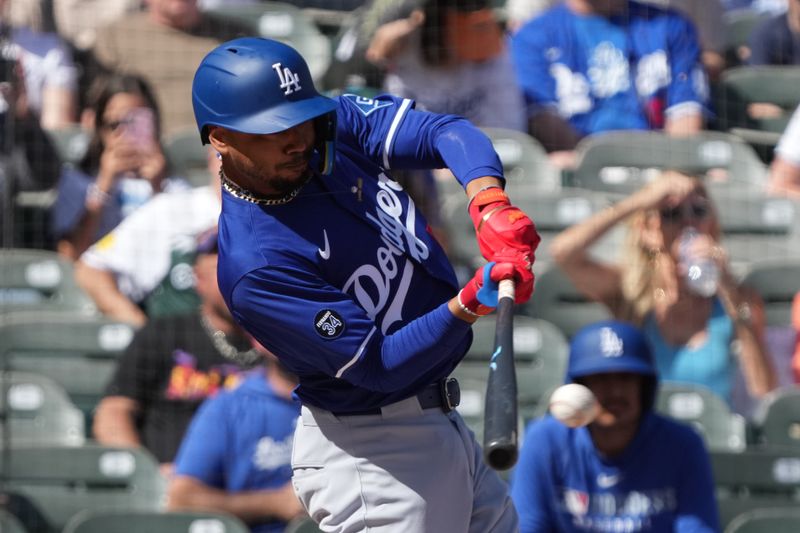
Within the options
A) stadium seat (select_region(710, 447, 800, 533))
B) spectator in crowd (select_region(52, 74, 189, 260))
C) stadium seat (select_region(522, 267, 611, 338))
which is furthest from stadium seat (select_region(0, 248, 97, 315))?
stadium seat (select_region(710, 447, 800, 533))

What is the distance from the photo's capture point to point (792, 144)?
5992 millimetres

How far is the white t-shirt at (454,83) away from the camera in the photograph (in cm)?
606

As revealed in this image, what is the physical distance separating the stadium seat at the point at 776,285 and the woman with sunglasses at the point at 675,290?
2.7 inches

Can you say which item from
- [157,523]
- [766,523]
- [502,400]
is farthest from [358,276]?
[766,523]

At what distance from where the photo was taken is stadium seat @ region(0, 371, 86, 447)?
5199 millimetres

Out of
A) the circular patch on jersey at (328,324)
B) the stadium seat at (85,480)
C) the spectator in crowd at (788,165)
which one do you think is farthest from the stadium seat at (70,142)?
the circular patch on jersey at (328,324)

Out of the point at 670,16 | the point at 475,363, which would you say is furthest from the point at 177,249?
the point at 670,16

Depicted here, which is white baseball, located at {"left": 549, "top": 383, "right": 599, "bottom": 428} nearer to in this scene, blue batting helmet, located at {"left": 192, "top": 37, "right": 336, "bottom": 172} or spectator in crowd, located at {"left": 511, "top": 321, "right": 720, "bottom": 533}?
spectator in crowd, located at {"left": 511, "top": 321, "right": 720, "bottom": 533}

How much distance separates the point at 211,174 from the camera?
20.0 ft

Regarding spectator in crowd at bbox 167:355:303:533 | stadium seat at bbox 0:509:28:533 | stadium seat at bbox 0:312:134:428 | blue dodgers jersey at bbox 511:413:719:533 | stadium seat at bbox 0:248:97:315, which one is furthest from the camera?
stadium seat at bbox 0:248:97:315

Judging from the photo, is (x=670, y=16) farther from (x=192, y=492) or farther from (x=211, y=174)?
(x=192, y=492)

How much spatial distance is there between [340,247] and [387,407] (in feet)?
1.22

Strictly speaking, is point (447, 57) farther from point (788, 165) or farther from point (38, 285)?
point (38, 285)

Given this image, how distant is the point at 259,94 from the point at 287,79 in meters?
0.09
